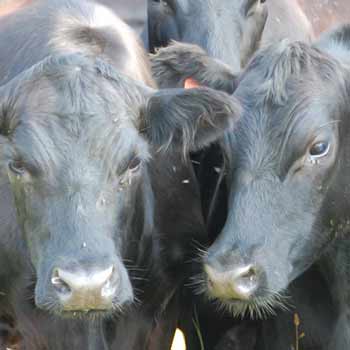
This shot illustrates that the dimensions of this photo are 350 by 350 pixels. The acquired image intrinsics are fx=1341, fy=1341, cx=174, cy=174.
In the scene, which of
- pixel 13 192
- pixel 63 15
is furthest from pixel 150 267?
pixel 63 15

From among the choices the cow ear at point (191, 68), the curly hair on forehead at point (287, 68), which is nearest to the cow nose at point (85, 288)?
the curly hair on forehead at point (287, 68)

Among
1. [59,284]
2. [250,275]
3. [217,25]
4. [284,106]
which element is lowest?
[217,25]

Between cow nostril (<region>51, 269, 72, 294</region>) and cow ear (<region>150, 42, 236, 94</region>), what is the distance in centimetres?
150

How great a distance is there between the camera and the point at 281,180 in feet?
19.5

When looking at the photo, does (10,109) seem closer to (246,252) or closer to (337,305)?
(246,252)

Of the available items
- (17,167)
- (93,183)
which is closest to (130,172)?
(93,183)

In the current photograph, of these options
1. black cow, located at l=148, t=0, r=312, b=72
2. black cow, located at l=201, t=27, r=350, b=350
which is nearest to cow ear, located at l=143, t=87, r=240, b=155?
black cow, located at l=201, t=27, r=350, b=350

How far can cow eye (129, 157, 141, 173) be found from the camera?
5.95 meters

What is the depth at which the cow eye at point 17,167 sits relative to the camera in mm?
5879

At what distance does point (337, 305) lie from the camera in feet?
21.5

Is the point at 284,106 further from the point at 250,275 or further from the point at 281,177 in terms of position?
the point at 250,275

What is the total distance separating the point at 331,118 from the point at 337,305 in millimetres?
1023

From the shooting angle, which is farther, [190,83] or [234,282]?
[190,83]

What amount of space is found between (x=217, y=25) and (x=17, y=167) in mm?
2606
